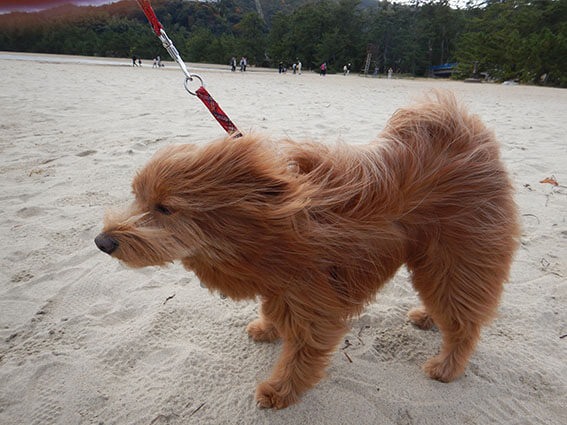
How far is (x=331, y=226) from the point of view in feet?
4.43

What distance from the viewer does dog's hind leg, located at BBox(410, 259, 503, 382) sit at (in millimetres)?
1694

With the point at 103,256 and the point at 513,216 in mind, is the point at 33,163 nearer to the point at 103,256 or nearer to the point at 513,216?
the point at 103,256

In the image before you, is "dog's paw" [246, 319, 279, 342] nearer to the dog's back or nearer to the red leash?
the dog's back

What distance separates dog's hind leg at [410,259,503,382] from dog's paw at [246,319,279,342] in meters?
0.96

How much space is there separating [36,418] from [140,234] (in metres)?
1.22

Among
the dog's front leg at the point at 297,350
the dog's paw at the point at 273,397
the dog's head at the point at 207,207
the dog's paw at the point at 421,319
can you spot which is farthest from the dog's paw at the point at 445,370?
the dog's head at the point at 207,207

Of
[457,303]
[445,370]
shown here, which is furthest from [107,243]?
[445,370]

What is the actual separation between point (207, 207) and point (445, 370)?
5.67ft

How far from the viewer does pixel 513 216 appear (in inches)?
66.3

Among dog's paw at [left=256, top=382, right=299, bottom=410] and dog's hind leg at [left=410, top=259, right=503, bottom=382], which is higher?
dog's hind leg at [left=410, top=259, right=503, bottom=382]

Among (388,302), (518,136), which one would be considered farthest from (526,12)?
(388,302)

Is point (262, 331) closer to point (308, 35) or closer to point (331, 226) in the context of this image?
point (331, 226)

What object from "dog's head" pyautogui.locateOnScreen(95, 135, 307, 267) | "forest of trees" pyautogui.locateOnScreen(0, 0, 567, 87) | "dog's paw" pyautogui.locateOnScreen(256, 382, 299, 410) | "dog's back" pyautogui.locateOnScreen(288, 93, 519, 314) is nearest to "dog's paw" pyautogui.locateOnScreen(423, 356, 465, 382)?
"dog's back" pyautogui.locateOnScreen(288, 93, 519, 314)

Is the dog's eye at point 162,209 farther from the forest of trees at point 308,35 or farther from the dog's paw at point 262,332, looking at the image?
the forest of trees at point 308,35
